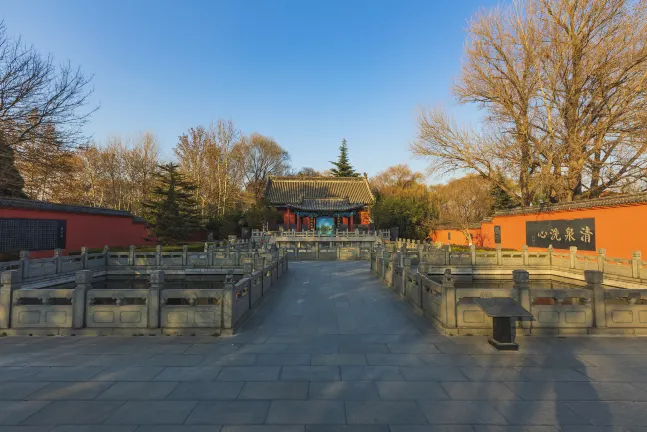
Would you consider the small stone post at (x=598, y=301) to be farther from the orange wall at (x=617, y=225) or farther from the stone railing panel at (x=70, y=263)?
the stone railing panel at (x=70, y=263)

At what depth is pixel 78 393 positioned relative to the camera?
3.64 meters

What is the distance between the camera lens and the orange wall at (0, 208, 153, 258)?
567 inches

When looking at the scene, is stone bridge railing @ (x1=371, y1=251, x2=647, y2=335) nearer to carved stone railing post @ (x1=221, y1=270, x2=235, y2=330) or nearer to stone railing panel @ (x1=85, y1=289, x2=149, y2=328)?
carved stone railing post @ (x1=221, y1=270, x2=235, y2=330)

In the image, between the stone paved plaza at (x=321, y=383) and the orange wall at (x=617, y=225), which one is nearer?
the stone paved plaza at (x=321, y=383)

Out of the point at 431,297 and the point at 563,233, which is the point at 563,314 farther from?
the point at 563,233

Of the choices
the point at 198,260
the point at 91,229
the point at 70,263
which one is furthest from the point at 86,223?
the point at 198,260

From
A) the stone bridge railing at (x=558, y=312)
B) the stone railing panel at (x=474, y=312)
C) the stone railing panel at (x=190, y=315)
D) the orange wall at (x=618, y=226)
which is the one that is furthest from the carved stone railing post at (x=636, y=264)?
the stone railing panel at (x=190, y=315)

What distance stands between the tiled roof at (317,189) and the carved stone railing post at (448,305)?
29625 millimetres

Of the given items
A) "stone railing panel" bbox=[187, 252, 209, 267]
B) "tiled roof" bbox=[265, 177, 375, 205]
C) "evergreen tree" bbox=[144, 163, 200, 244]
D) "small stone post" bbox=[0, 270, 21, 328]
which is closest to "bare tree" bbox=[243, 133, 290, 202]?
"tiled roof" bbox=[265, 177, 375, 205]

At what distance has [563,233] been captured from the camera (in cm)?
1580

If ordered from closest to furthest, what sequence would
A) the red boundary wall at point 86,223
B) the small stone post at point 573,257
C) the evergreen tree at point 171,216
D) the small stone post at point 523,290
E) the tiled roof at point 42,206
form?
the small stone post at point 523,290 → the tiled roof at point 42,206 → the small stone post at point 573,257 → the red boundary wall at point 86,223 → the evergreen tree at point 171,216

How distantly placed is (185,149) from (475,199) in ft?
88.5

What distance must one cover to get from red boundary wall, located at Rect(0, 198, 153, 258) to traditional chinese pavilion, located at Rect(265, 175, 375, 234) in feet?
47.0

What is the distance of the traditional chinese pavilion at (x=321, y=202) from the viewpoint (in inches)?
1238
